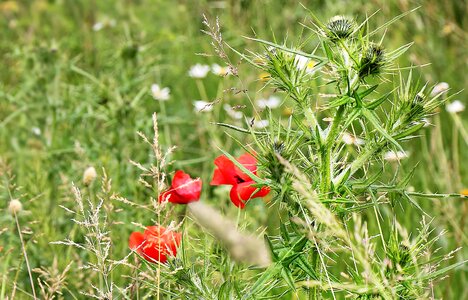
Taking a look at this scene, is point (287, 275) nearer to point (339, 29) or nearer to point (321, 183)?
point (321, 183)

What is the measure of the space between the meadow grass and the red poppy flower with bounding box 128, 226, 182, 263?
0.04m

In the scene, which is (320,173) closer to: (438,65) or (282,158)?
(282,158)

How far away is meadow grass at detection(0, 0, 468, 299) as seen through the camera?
6.26 ft

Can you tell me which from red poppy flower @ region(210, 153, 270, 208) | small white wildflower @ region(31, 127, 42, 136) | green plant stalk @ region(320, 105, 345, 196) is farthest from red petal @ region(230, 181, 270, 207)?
small white wildflower @ region(31, 127, 42, 136)

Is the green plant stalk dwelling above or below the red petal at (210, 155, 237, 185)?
above

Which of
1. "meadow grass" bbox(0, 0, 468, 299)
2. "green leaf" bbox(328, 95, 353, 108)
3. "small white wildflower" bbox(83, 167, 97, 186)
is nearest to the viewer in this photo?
"green leaf" bbox(328, 95, 353, 108)

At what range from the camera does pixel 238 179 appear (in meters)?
1.53

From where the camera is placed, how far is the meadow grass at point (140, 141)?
1.91 metres

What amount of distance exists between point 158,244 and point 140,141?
4.56 feet

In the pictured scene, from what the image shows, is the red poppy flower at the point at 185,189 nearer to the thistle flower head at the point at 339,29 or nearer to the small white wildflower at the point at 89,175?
the thistle flower head at the point at 339,29

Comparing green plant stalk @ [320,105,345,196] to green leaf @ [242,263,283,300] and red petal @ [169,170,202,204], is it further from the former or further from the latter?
red petal @ [169,170,202,204]

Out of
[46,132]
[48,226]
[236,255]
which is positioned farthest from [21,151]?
[236,255]

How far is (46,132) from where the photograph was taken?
3.02 metres

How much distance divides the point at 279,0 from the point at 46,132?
172 cm
